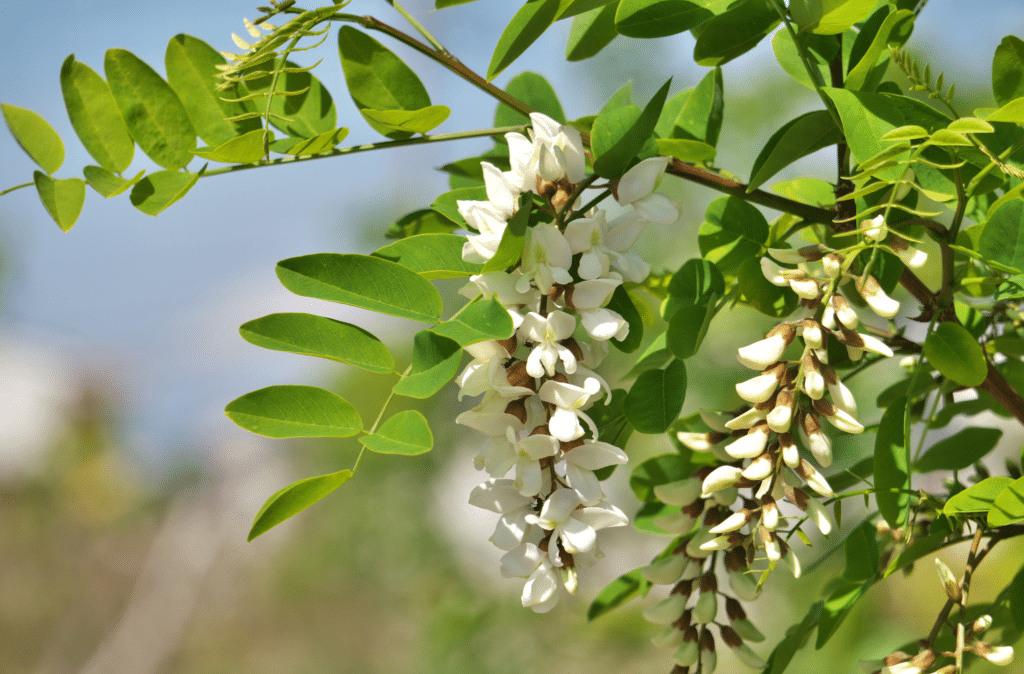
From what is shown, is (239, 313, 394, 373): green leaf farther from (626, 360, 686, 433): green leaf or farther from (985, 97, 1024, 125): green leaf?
(985, 97, 1024, 125): green leaf

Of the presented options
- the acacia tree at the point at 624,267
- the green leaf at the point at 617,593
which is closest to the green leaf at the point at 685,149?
the acacia tree at the point at 624,267

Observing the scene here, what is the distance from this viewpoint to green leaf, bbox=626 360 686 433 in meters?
0.28

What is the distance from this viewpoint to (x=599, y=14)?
31cm

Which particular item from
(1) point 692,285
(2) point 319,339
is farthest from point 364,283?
(1) point 692,285

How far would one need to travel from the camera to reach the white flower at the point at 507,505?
253 millimetres

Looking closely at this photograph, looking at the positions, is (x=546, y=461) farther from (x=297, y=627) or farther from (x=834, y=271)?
(x=297, y=627)

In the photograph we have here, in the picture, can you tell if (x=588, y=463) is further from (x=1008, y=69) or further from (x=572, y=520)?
(x=1008, y=69)

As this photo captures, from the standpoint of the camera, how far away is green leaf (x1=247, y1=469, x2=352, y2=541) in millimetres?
241

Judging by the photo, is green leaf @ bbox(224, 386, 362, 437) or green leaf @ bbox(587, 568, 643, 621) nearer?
green leaf @ bbox(224, 386, 362, 437)

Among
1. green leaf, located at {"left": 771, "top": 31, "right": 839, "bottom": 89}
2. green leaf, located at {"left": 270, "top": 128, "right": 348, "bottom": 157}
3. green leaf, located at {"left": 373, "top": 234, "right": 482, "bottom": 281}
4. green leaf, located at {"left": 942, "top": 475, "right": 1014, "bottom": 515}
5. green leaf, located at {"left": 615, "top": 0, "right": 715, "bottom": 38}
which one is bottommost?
green leaf, located at {"left": 942, "top": 475, "right": 1014, "bottom": 515}

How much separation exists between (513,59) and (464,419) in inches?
5.3

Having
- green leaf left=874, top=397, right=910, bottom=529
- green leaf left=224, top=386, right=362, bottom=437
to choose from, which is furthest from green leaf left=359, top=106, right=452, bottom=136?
green leaf left=874, top=397, right=910, bottom=529

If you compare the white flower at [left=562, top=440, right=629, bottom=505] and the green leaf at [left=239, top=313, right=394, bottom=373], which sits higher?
the green leaf at [left=239, top=313, right=394, bottom=373]

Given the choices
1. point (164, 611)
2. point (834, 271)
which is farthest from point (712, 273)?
point (164, 611)
